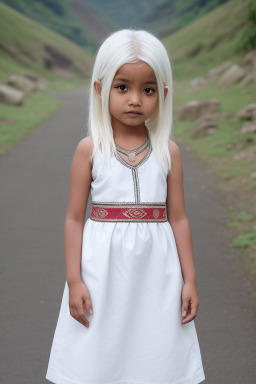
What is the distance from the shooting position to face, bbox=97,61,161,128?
202 centimetres

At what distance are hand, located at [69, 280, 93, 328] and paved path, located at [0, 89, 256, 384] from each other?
1.18 meters

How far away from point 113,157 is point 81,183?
0.16m

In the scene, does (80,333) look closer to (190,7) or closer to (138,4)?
(190,7)

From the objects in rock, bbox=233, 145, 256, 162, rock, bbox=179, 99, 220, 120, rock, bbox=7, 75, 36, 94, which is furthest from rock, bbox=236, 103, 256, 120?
rock, bbox=7, 75, 36, 94

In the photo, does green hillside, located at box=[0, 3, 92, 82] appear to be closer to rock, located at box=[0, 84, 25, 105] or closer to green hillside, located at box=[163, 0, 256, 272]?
green hillside, located at box=[163, 0, 256, 272]

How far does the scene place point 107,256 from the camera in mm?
2016

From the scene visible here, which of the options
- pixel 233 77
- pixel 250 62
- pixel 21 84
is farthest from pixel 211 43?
pixel 233 77

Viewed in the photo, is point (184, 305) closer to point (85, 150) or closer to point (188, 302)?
point (188, 302)

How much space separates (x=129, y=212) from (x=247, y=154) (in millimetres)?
6955

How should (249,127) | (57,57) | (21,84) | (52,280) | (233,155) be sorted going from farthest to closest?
(57,57)
(21,84)
(249,127)
(233,155)
(52,280)

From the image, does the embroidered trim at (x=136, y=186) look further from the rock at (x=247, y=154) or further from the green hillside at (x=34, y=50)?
the green hillside at (x=34, y=50)

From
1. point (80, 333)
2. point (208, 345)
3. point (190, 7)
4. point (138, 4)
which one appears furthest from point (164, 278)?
point (138, 4)

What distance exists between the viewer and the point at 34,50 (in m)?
48.4

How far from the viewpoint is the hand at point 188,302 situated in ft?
6.82
